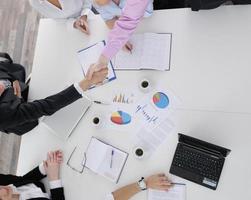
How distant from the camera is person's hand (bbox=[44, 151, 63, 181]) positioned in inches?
71.0

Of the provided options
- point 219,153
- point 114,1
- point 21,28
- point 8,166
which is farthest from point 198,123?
point 21,28

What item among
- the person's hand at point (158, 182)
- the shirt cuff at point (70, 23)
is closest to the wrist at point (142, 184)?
the person's hand at point (158, 182)

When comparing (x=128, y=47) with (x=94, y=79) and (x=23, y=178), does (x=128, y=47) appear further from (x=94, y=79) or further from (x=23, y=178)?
(x=23, y=178)

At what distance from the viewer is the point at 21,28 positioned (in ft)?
9.93

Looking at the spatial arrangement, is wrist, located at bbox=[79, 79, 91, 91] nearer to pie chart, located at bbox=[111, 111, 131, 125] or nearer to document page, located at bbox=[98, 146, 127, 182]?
pie chart, located at bbox=[111, 111, 131, 125]

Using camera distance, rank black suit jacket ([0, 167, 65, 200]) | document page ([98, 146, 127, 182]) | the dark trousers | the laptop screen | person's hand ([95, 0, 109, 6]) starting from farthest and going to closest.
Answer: the dark trousers
black suit jacket ([0, 167, 65, 200])
document page ([98, 146, 127, 182])
person's hand ([95, 0, 109, 6])
the laptop screen

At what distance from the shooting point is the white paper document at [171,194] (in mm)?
1582

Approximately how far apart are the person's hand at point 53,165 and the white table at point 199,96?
1.5 inches

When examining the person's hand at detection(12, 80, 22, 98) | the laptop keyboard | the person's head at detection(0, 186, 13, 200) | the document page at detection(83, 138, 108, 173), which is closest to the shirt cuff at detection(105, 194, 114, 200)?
the document page at detection(83, 138, 108, 173)

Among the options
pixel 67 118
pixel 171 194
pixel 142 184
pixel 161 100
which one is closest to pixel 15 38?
pixel 67 118

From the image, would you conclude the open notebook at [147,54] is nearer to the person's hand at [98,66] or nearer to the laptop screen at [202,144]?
the person's hand at [98,66]

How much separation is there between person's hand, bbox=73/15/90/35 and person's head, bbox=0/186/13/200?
0.91 metres

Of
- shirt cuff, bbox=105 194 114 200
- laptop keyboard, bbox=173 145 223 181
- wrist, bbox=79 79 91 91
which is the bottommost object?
shirt cuff, bbox=105 194 114 200

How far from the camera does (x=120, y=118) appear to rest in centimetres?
175
